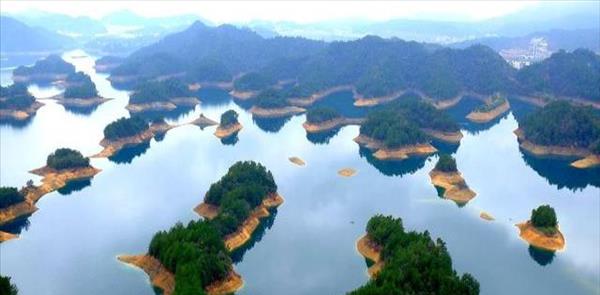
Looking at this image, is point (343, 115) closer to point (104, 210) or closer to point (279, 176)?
point (279, 176)

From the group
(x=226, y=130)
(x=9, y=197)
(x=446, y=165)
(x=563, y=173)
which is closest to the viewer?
(x=9, y=197)

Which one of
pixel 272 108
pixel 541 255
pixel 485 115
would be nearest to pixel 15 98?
pixel 272 108

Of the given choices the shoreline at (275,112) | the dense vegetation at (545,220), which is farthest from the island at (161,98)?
the dense vegetation at (545,220)

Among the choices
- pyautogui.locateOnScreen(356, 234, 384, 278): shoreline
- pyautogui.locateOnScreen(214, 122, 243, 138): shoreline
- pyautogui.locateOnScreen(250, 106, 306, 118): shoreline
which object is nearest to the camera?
pyautogui.locateOnScreen(356, 234, 384, 278): shoreline

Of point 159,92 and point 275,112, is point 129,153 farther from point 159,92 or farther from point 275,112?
point 159,92

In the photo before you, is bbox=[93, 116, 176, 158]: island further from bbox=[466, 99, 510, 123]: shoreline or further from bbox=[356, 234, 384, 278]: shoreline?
bbox=[466, 99, 510, 123]: shoreline

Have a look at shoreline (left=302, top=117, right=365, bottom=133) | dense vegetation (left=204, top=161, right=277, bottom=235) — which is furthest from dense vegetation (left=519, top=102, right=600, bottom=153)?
dense vegetation (left=204, top=161, right=277, bottom=235)
